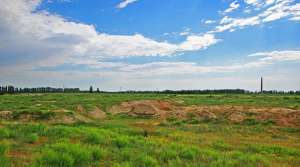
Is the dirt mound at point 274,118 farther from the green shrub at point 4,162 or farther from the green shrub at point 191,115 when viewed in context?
the green shrub at point 4,162

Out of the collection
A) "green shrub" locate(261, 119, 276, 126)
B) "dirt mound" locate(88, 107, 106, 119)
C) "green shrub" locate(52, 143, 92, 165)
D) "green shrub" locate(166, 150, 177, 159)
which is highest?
"green shrub" locate(52, 143, 92, 165)

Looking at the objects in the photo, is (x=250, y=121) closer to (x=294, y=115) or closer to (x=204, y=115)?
(x=204, y=115)

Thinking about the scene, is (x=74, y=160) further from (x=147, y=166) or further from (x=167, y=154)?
(x=167, y=154)

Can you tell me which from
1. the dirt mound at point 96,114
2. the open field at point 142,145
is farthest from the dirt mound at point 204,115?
the dirt mound at point 96,114

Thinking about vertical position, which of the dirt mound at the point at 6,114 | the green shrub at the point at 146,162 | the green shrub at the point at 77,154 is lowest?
the dirt mound at the point at 6,114

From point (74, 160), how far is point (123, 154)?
1.80 metres

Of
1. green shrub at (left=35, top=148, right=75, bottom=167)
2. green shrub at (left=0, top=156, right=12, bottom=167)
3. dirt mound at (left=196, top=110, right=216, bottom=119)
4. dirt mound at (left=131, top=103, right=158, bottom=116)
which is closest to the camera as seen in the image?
green shrub at (left=0, top=156, right=12, bottom=167)

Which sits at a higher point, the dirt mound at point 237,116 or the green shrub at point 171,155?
the green shrub at point 171,155

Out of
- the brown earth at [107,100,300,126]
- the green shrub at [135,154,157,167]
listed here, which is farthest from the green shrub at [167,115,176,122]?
the green shrub at [135,154,157,167]

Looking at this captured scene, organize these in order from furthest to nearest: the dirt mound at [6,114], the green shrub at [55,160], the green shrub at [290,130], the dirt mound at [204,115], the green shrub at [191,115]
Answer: the green shrub at [191,115], the dirt mound at [204,115], the dirt mound at [6,114], the green shrub at [290,130], the green shrub at [55,160]

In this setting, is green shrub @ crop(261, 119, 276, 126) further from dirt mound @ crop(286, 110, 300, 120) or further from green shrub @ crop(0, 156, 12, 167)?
green shrub @ crop(0, 156, 12, 167)

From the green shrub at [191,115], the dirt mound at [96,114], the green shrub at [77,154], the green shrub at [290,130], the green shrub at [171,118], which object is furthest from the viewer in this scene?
the dirt mound at [96,114]

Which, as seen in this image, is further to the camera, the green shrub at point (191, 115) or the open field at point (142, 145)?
the green shrub at point (191, 115)

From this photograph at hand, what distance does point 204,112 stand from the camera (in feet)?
75.8
